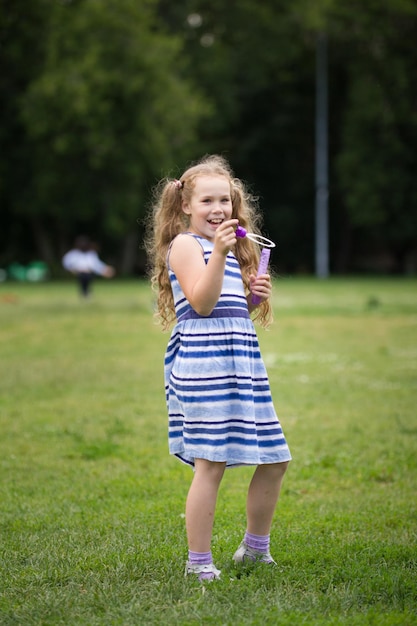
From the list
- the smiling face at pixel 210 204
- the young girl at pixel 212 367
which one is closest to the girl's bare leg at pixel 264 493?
the young girl at pixel 212 367

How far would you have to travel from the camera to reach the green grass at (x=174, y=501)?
3.84 metres

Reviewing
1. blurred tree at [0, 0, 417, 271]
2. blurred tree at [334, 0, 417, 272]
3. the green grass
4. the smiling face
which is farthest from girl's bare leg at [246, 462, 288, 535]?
blurred tree at [334, 0, 417, 272]

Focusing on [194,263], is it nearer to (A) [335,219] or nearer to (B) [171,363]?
(B) [171,363]

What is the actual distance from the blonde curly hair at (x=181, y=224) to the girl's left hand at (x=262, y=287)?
125mm

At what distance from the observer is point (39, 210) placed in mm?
41719

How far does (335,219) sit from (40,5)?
20.5 meters

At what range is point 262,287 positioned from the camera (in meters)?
4.32

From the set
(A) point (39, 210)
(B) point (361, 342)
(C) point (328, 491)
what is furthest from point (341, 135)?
(C) point (328, 491)

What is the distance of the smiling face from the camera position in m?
4.29

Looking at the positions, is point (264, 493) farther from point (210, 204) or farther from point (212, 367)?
point (210, 204)

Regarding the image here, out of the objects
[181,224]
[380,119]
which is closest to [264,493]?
[181,224]

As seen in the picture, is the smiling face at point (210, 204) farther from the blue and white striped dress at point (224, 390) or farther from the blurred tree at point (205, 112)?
the blurred tree at point (205, 112)

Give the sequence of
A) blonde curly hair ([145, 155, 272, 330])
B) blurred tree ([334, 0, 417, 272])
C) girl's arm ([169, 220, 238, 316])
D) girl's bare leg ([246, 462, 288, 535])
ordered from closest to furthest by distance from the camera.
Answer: girl's arm ([169, 220, 238, 316])
girl's bare leg ([246, 462, 288, 535])
blonde curly hair ([145, 155, 272, 330])
blurred tree ([334, 0, 417, 272])

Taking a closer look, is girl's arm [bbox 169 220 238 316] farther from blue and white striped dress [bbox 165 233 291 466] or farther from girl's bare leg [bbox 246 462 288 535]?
girl's bare leg [bbox 246 462 288 535]
